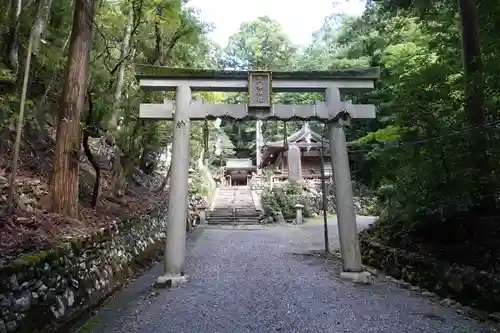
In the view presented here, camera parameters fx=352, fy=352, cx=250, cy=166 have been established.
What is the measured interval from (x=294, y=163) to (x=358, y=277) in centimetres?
2134

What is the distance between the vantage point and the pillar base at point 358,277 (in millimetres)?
6461

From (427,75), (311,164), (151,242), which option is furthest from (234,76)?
(311,164)

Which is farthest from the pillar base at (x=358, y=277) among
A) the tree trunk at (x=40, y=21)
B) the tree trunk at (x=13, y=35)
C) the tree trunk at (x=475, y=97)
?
the tree trunk at (x=13, y=35)

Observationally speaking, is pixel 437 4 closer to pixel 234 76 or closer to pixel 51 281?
pixel 234 76

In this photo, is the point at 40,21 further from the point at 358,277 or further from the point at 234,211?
the point at 234,211

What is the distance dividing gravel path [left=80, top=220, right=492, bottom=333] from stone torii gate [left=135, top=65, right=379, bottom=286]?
3.69ft

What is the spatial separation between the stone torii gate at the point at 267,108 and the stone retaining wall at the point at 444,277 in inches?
35.9

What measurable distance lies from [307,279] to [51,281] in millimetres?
4398

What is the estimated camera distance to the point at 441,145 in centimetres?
568

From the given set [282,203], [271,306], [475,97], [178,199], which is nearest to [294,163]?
[282,203]

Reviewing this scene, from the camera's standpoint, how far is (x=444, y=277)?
18.5 feet

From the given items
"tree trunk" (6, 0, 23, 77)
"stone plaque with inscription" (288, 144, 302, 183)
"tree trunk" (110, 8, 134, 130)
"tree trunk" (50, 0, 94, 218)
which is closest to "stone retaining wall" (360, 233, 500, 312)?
"tree trunk" (50, 0, 94, 218)

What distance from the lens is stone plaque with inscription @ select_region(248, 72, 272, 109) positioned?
6914mm

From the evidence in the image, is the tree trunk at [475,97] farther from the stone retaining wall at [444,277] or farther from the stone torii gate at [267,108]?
the stone torii gate at [267,108]
